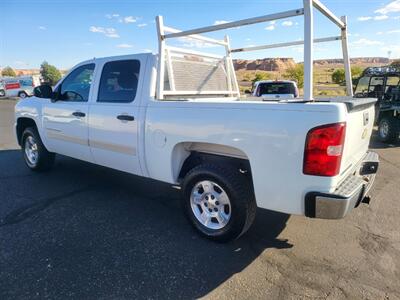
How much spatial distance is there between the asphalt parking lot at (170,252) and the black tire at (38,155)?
1045mm

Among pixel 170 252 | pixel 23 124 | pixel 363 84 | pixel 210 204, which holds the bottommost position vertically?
pixel 170 252

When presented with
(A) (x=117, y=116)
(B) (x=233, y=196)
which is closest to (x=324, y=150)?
(B) (x=233, y=196)

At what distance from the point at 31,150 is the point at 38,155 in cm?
39

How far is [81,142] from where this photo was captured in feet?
15.8

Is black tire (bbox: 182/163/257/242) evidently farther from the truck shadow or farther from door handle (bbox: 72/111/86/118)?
door handle (bbox: 72/111/86/118)

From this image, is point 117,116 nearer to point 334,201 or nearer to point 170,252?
point 170,252

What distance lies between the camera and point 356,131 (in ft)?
10.2

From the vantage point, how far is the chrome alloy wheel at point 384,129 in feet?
29.3

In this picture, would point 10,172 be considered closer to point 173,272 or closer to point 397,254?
point 173,272

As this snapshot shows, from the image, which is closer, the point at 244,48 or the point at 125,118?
the point at 125,118

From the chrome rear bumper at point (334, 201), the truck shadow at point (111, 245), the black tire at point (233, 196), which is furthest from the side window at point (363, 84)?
the black tire at point (233, 196)

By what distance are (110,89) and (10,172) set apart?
10.4ft

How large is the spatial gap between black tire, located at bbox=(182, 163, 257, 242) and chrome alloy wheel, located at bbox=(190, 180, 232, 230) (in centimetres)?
7

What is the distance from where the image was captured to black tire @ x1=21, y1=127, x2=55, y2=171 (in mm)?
5809
